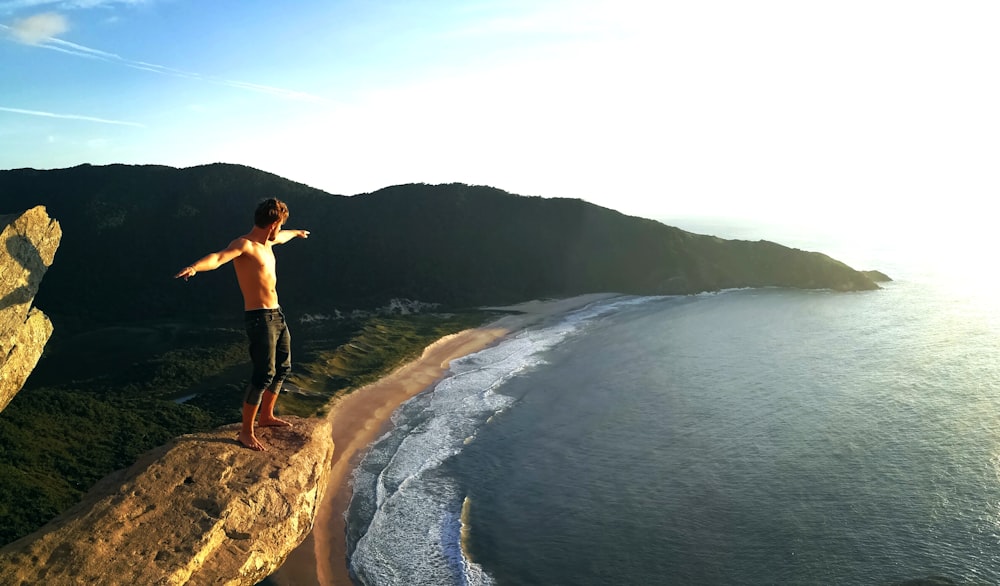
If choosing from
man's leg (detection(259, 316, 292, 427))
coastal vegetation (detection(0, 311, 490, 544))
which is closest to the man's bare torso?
man's leg (detection(259, 316, 292, 427))

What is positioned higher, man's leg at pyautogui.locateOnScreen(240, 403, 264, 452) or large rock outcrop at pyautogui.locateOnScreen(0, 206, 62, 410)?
large rock outcrop at pyautogui.locateOnScreen(0, 206, 62, 410)

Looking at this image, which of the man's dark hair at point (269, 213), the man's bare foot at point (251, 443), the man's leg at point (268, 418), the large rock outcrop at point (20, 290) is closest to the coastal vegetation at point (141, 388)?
the large rock outcrop at point (20, 290)

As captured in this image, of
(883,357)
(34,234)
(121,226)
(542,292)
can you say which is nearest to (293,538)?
(34,234)

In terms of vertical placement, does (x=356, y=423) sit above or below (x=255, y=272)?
below

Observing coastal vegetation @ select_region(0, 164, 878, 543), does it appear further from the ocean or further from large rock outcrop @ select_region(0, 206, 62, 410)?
large rock outcrop @ select_region(0, 206, 62, 410)

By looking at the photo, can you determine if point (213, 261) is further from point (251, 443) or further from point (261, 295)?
point (251, 443)

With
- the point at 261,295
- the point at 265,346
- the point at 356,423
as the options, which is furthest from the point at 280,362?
the point at 356,423
